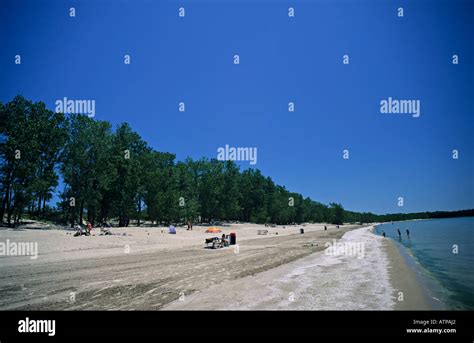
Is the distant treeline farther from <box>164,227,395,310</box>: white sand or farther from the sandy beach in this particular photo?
<box>164,227,395,310</box>: white sand

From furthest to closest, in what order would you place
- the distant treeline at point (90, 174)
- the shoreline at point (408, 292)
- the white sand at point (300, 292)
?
the distant treeline at point (90, 174) < the shoreline at point (408, 292) < the white sand at point (300, 292)

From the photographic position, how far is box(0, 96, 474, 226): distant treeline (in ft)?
121

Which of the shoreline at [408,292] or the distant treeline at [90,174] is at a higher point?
the distant treeline at [90,174]

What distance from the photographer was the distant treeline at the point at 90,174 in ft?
121

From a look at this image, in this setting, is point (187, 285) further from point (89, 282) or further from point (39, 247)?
point (39, 247)

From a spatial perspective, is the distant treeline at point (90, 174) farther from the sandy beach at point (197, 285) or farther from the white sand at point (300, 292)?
the white sand at point (300, 292)

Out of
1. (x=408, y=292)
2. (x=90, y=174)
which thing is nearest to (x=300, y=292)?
(x=408, y=292)

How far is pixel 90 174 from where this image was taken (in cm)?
4544

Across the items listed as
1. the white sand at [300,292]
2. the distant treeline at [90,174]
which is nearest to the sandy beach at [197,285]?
the white sand at [300,292]

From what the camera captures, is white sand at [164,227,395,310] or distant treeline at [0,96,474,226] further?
distant treeline at [0,96,474,226]

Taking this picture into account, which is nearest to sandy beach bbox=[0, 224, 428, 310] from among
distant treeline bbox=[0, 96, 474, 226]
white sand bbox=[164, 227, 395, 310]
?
white sand bbox=[164, 227, 395, 310]

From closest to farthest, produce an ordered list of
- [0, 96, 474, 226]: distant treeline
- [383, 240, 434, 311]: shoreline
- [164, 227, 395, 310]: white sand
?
[164, 227, 395, 310]: white sand < [383, 240, 434, 311]: shoreline < [0, 96, 474, 226]: distant treeline

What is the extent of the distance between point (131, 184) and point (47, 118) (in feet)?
58.0
